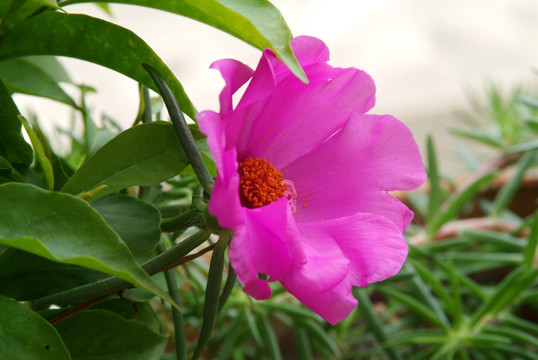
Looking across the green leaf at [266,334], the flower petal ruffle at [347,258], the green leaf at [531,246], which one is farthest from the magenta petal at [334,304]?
the green leaf at [531,246]

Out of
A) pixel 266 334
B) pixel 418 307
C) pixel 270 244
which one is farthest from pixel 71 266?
pixel 418 307

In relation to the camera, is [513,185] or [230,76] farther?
[513,185]

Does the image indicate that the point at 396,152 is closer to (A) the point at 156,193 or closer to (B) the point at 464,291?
(A) the point at 156,193

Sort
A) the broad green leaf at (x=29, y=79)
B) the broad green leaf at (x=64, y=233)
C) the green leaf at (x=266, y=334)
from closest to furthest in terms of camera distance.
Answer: the broad green leaf at (x=64, y=233), the broad green leaf at (x=29, y=79), the green leaf at (x=266, y=334)

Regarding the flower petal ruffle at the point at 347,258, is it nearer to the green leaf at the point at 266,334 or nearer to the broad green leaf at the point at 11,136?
the broad green leaf at the point at 11,136

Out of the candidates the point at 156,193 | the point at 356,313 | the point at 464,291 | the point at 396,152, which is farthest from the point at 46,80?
the point at 464,291

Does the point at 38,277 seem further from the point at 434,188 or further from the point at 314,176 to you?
the point at 434,188

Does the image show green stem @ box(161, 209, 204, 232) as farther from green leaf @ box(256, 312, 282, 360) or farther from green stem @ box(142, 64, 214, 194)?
green leaf @ box(256, 312, 282, 360)
